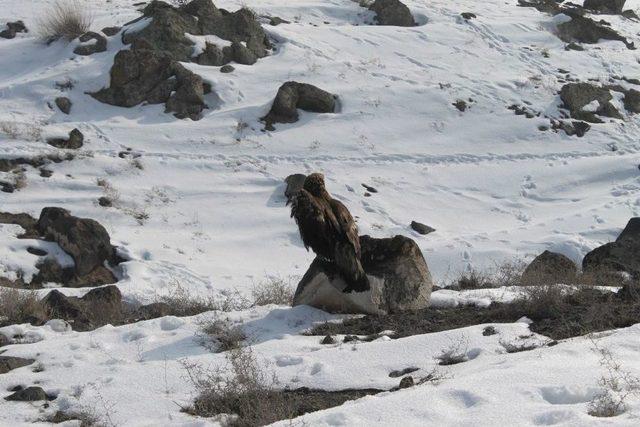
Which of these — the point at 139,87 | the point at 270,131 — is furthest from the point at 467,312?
the point at 139,87

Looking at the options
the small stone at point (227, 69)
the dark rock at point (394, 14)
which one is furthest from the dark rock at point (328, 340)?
the dark rock at point (394, 14)

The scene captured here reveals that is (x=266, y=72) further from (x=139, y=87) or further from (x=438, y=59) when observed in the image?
(x=438, y=59)

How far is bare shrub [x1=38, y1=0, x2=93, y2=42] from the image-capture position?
20.5 meters

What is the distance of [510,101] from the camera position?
68.1 feet

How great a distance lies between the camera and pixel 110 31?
67.7ft

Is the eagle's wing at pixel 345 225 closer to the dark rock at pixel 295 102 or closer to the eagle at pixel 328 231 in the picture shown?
the eagle at pixel 328 231

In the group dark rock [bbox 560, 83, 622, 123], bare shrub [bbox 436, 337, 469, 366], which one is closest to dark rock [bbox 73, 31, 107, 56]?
dark rock [bbox 560, 83, 622, 123]

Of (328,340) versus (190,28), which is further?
(190,28)

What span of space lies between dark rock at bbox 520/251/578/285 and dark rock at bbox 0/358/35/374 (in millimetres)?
4691

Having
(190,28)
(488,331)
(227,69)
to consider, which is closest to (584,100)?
(227,69)

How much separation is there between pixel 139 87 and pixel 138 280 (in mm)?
7651

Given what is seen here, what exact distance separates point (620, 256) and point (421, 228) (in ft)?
18.3

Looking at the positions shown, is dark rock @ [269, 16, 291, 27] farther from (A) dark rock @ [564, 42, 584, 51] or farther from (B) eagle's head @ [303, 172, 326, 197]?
(B) eagle's head @ [303, 172, 326, 197]

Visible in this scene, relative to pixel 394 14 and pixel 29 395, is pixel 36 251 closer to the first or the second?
pixel 29 395
